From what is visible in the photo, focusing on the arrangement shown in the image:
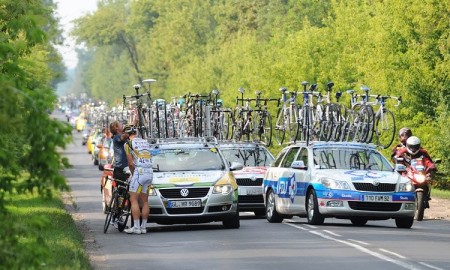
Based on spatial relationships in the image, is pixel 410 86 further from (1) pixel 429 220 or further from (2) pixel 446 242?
(2) pixel 446 242

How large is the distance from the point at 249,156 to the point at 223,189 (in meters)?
6.86

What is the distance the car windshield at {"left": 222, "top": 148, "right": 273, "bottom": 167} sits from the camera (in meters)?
30.7

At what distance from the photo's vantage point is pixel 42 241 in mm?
11055

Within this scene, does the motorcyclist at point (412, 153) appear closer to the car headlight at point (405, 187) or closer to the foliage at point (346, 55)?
the car headlight at point (405, 187)

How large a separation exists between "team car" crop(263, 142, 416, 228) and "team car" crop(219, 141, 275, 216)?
89.5 inches

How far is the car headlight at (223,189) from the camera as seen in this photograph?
24078mm

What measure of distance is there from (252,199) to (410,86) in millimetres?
14608

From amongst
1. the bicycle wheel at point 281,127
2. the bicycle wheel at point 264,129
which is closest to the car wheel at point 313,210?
the bicycle wheel at point 281,127

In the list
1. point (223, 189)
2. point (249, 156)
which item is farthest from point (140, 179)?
point (249, 156)

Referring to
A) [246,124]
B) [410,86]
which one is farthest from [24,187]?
[410,86]

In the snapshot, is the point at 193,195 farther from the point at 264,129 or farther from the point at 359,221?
the point at 264,129

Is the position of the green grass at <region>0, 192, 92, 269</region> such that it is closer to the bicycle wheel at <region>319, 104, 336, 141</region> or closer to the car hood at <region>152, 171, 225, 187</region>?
the car hood at <region>152, 171, 225, 187</region>

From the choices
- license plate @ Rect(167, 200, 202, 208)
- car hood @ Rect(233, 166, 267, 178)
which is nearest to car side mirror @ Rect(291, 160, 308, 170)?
license plate @ Rect(167, 200, 202, 208)

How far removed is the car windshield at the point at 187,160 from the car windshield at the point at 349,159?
67.6 inches
